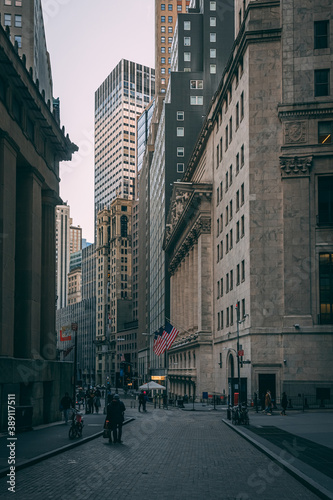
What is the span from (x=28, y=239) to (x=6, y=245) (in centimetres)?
636

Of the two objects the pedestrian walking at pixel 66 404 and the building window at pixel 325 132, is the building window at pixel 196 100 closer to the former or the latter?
the building window at pixel 325 132

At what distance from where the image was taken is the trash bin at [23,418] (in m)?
33.1

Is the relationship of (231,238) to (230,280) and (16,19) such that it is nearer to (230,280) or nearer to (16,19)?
(230,280)

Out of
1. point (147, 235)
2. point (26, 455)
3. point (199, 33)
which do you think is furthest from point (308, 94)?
point (147, 235)

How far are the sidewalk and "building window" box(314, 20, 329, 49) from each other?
33.1 meters

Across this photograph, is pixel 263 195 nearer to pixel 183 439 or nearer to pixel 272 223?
pixel 272 223

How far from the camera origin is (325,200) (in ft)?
186

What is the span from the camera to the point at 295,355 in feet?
180

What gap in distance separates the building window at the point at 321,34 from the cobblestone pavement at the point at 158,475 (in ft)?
136

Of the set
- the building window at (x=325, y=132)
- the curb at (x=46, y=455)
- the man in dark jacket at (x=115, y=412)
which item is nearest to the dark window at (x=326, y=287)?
the building window at (x=325, y=132)

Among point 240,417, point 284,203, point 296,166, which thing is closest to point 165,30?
point 296,166

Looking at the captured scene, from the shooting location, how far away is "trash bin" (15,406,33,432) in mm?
33125

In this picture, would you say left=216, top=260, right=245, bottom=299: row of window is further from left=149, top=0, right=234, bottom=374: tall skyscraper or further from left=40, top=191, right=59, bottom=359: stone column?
left=149, top=0, right=234, bottom=374: tall skyscraper

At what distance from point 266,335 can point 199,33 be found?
86.1 metres
